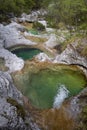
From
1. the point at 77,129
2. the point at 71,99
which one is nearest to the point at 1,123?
the point at 77,129

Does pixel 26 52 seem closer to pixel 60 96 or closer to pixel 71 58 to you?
pixel 71 58

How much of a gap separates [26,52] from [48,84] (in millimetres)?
7832

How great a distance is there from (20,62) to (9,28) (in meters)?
11.4

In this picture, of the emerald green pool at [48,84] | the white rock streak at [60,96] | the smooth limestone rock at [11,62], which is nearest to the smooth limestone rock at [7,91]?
the emerald green pool at [48,84]

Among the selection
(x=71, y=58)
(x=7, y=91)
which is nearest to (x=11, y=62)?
(x=71, y=58)

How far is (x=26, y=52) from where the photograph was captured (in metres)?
25.0

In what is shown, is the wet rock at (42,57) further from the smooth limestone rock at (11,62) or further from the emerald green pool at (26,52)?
the smooth limestone rock at (11,62)

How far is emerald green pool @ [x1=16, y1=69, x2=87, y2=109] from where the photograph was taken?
16.2 meters

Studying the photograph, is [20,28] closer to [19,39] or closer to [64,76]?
[19,39]

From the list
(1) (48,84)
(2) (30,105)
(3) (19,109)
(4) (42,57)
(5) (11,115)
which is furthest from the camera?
(4) (42,57)

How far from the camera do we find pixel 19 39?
2719cm

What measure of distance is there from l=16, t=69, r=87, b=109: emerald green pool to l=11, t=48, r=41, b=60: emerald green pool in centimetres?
434

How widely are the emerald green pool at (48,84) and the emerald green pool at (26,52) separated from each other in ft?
Answer: 14.2

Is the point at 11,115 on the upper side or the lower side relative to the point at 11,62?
lower
